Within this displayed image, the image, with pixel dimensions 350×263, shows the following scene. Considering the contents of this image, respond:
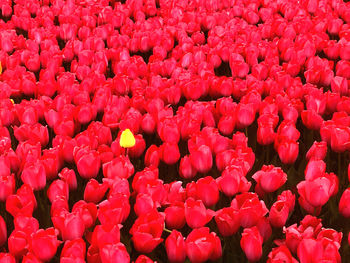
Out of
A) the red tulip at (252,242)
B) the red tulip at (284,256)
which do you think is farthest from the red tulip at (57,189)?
the red tulip at (284,256)

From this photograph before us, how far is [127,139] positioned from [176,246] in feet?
2.79

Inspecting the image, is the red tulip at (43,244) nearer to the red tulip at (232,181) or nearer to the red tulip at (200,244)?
the red tulip at (200,244)

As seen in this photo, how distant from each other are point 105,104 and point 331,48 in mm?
1928

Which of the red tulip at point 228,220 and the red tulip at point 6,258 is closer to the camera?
the red tulip at point 6,258

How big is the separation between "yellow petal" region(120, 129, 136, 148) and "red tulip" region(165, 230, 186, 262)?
0.81m

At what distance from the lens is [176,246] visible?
201cm

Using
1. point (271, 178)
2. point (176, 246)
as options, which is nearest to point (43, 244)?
point (176, 246)

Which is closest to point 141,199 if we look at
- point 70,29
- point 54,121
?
point 54,121

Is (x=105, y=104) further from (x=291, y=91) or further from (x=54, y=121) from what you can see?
(x=291, y=91)

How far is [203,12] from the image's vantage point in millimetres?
5551

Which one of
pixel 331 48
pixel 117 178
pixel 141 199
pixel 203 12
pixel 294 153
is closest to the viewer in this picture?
pixel 141 199

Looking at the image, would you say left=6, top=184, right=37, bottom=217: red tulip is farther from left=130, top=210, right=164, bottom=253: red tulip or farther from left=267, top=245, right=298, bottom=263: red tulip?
left=267, top=245, right=298, bottom=263: red tulip

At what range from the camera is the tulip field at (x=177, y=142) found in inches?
81.6

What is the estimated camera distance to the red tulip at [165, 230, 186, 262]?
6.59 ft
